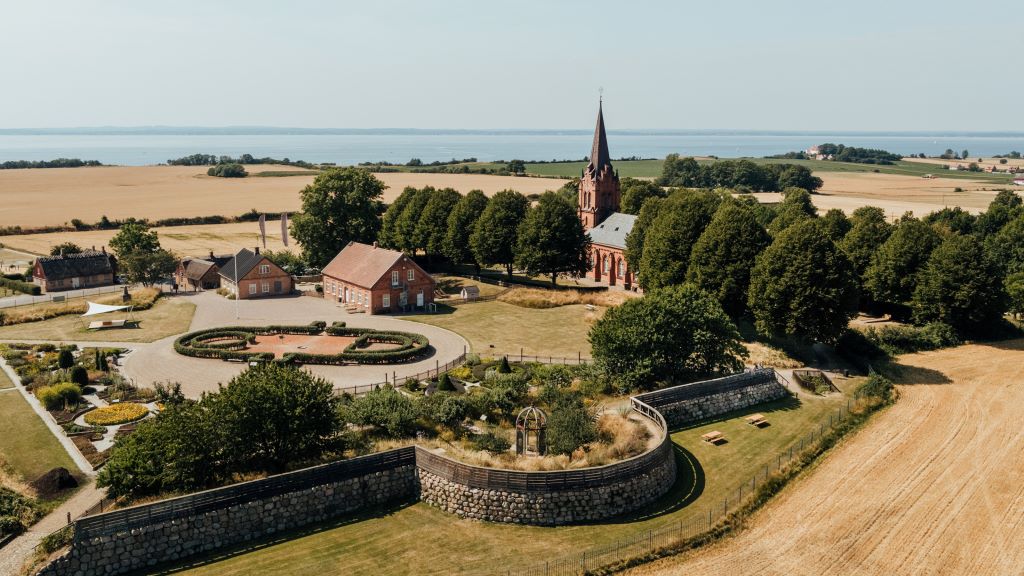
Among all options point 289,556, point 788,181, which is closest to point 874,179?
point 788,181

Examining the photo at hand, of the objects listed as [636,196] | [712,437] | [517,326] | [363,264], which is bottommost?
[712,437]

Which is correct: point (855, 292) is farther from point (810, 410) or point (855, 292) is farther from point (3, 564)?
point (3, 564)

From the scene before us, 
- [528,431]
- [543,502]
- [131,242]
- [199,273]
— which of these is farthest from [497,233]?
[543,502]

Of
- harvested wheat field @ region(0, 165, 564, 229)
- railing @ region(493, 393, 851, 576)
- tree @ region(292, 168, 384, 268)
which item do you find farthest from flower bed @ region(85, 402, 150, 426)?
harvested wheat field @ region(0, 165, 564, 229)

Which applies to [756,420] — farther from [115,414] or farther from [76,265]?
[76,265]

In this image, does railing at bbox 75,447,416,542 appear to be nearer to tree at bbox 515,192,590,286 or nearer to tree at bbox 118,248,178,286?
tree at bbox 515,192,590,286

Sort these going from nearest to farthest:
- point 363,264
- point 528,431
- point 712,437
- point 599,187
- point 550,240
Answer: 1. point 528,431
2. point 712,437
3. point 363,264
4. point 550,240
5. point 599,187

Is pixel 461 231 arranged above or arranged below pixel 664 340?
above
